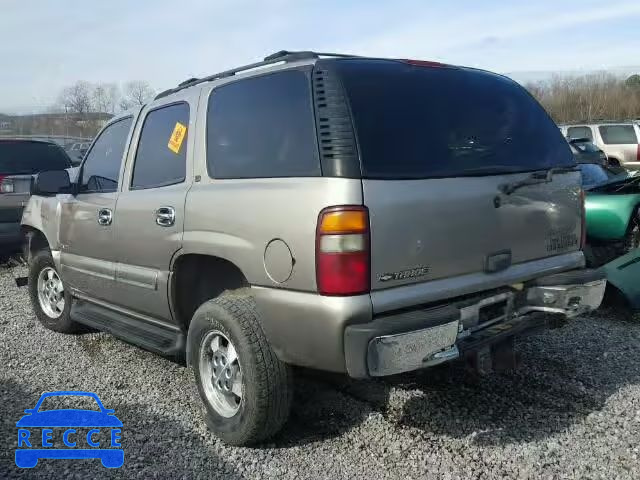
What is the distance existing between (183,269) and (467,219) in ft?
5.64

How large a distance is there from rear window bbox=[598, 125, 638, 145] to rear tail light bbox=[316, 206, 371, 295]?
18640mm

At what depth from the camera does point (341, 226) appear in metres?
2.68

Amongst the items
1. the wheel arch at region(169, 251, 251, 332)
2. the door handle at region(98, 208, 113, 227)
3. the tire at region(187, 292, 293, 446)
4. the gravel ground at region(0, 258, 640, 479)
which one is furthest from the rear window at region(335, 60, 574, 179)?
the door handle at region(98, 208, 113, 227)

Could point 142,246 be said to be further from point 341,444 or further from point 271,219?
point 341,444

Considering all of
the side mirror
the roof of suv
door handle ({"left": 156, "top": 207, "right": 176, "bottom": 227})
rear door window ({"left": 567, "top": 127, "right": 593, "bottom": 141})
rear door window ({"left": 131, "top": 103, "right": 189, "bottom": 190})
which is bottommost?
rear door window ({"left": 567, "top": 127, "right": 593, "bottom": 141})

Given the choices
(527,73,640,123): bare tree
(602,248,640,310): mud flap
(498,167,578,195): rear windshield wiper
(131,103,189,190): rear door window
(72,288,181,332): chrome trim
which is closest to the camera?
(498,167,578,195): rear windshield wiper

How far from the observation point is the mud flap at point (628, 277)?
5.17 m

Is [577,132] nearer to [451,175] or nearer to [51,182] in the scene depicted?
[51,182]

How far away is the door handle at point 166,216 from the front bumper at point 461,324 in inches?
57.2

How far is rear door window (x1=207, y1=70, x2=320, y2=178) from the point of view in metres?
2.94

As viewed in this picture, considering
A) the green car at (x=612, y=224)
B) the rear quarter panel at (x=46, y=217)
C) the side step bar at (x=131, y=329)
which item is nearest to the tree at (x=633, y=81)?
the green car at (x=612, y=224)

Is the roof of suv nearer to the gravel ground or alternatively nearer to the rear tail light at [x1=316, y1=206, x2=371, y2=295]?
the rear tail light at [x1=316, y1=206, x2=371, y2=295]

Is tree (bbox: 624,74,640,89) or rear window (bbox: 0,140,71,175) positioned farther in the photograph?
tree (bbox: 624,74,640,89)

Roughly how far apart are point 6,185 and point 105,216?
4.43 m
